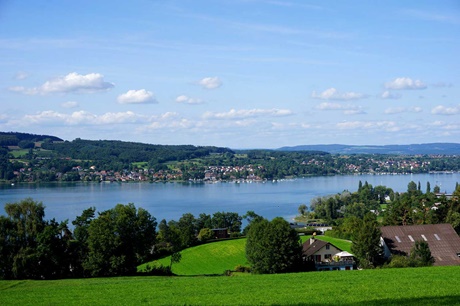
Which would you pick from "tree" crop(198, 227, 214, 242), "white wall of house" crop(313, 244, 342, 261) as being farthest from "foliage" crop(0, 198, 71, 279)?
"tree" crop(198, 227, 214, 242)

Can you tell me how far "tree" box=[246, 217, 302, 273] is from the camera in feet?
91.6

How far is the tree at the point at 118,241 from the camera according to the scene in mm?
27172

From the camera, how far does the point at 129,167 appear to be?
186125mm

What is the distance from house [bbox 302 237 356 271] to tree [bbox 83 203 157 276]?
869 cm

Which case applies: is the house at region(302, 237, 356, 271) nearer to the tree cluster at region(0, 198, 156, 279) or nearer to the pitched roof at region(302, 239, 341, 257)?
the pitched roof at region(302, 239, 341, 257)

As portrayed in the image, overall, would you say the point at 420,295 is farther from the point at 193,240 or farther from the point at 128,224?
the point at 193,240

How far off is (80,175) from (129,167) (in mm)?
22572

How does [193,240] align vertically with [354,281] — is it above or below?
below

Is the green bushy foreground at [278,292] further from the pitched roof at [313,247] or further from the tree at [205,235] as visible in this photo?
the tree at [205,235]

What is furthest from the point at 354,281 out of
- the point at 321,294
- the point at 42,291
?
the point at 42,291

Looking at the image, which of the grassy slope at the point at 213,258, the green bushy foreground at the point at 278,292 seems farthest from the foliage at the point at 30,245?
the green bushy foreground at the point at 278,292

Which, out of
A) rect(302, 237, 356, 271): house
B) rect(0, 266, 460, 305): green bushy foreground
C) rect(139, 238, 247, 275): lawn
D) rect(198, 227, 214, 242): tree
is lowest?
rect(139, 238, 247, 275): lawn

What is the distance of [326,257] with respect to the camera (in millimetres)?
33125

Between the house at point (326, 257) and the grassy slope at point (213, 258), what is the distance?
4359mm
